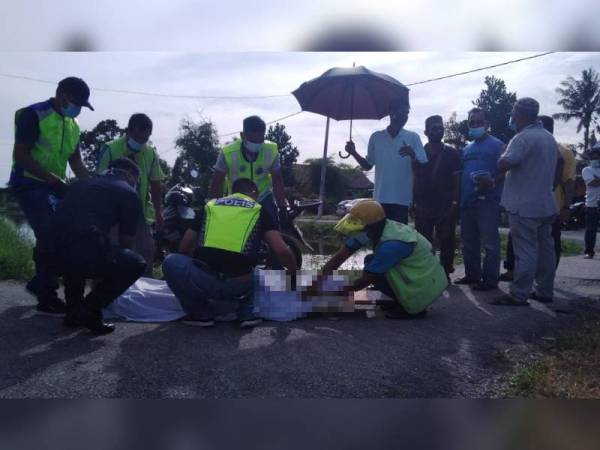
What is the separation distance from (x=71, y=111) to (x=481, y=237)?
3.91m

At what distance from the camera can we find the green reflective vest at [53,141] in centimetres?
399

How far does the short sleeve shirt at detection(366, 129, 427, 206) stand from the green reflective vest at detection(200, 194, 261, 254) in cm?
178

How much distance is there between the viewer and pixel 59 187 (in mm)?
4039

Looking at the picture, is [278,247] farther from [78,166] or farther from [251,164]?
[78,166]

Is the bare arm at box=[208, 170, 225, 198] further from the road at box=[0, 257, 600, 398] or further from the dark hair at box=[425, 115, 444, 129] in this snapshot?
the dark hair at box=[425, 115, 444, 129]

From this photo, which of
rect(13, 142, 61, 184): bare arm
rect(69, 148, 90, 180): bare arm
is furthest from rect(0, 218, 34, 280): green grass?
rect(13, 142, 61, 184): bare arm

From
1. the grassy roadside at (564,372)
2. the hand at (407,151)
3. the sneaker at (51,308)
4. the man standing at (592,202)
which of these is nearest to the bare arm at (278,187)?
the hand at (407,151)

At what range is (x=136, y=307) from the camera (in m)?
4.29

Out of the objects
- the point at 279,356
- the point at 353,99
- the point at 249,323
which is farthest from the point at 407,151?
the point at 279,356

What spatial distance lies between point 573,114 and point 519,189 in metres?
0.76

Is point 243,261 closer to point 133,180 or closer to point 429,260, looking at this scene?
point 133,180

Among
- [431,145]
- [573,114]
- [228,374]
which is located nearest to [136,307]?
[228,374]

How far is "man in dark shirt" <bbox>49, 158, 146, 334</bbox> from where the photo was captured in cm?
355

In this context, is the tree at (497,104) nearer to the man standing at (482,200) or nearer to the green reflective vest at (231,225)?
the man standing at (482,200)
